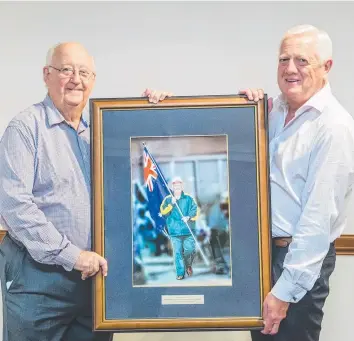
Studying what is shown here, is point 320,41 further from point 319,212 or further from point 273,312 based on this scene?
point 273,312

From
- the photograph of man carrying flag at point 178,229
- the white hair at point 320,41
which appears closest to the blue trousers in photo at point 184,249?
the photograph of man carrying flag at point 178,229

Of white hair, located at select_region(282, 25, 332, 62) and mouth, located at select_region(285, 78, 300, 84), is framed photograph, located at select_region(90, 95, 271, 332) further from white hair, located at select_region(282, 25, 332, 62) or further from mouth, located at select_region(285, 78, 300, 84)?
white hair, located at select_region(282, 25, 332, 62)

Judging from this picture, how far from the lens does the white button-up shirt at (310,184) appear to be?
1557 mm

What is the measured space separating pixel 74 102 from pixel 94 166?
0.26 meters

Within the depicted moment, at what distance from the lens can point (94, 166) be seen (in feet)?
5.47

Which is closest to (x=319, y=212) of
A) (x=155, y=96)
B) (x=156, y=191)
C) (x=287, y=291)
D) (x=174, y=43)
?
(x=287, y=291)

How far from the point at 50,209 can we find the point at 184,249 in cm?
44

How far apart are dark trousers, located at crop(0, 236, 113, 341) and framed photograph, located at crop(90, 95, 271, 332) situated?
0.49 feet

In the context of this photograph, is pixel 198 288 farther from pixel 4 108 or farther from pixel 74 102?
pixel 4 108

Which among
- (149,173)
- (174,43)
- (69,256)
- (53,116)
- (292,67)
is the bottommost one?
(69,256)

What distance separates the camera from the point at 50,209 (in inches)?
67.5

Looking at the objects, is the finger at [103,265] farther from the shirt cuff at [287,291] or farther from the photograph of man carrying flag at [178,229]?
the shirt cuff at [287,291]

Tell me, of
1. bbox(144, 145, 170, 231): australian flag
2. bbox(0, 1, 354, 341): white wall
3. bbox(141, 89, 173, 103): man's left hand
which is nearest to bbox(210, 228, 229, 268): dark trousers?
bbox(144, 145, 170, 231): australian flag

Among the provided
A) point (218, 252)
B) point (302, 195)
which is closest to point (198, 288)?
point (218, 252)
